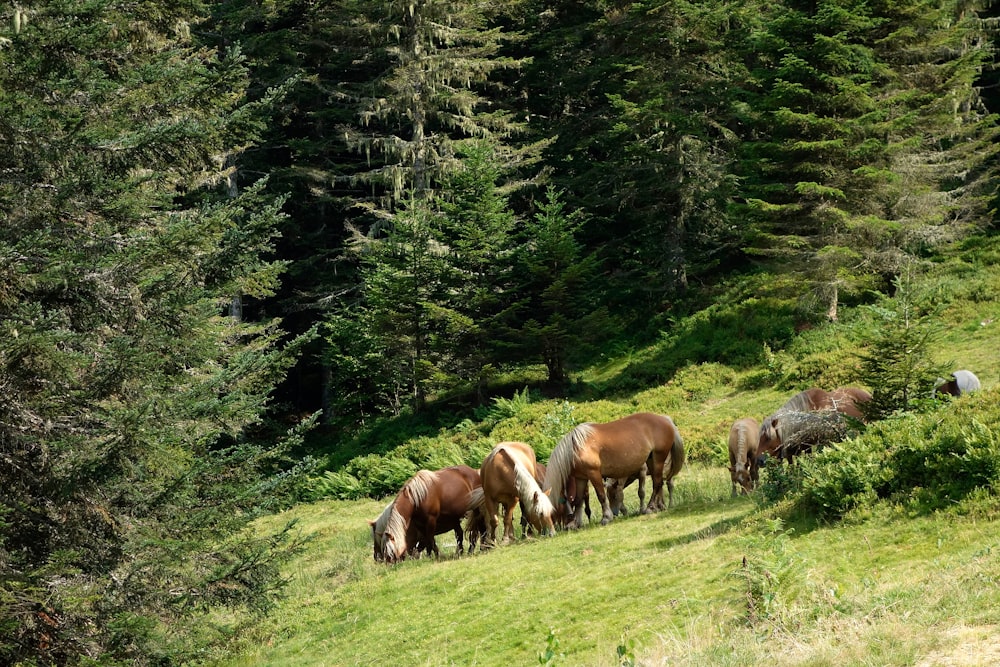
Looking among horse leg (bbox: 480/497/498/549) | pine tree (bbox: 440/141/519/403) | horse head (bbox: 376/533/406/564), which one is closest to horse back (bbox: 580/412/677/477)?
horse leg (bbox: 480/497/498/549)

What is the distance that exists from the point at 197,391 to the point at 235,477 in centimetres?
140

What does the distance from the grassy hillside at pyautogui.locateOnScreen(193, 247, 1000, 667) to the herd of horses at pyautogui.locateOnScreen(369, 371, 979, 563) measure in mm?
604

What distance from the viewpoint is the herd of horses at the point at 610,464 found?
14.1 m

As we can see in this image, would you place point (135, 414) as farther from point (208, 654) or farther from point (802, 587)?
point (802, 587)

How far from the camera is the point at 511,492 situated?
14.4 meters

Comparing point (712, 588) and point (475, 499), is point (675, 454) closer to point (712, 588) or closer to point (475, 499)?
point (475, 499)

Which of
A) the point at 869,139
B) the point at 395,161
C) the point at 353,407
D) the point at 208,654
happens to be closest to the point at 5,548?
the point at 208,654

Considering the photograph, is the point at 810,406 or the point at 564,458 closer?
the point at 564,458

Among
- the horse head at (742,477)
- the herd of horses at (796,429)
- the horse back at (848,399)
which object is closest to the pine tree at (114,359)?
the horse head at (742,477)

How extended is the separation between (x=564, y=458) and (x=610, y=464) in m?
0.79

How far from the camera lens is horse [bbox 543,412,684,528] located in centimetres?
1427

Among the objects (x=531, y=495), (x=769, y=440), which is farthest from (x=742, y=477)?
(x=531, y=495)

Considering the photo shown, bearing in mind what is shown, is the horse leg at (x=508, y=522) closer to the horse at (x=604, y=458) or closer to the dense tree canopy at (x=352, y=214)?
the horse at (x=604, y=458)

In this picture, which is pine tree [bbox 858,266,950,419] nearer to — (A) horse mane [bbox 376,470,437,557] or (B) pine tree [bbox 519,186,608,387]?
(A) horse mane [bbox 376,470,437,557]
